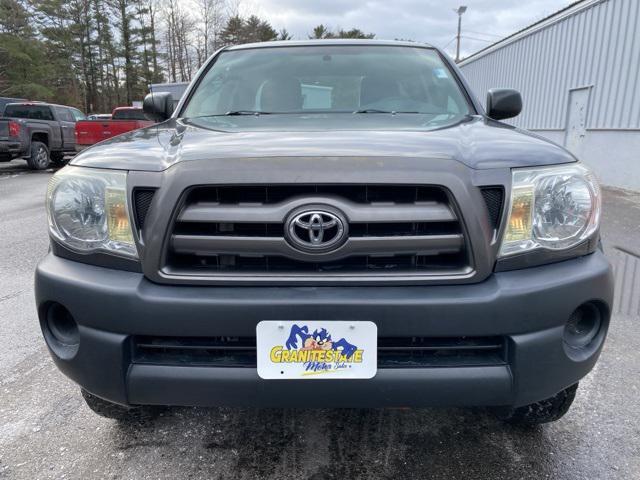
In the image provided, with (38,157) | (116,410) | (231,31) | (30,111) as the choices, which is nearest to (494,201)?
(116,410)

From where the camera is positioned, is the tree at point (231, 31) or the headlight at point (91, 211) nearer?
the headlight at point (91, 211)

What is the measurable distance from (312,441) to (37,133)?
13908mm

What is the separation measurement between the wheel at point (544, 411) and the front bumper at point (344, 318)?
1.31 ft

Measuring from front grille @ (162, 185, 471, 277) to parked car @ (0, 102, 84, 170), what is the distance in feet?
41.6

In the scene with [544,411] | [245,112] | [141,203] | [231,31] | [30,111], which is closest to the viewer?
[141,203]

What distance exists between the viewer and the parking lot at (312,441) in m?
1.83

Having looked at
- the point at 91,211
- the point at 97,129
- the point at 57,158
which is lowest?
the point at 57,158

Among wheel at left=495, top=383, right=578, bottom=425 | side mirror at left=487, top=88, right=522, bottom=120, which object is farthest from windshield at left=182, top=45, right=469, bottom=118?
wheel at left=495, top=383, right=578, bottom=425

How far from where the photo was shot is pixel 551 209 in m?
1.54

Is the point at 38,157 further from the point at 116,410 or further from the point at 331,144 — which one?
the point at 331,144

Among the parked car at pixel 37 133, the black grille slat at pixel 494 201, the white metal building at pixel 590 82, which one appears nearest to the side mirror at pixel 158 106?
the black grille slat at pixel 494 201

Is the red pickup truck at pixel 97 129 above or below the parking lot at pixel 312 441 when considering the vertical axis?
above

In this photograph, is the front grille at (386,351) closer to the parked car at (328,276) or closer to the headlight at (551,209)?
the parked car at (328,276)

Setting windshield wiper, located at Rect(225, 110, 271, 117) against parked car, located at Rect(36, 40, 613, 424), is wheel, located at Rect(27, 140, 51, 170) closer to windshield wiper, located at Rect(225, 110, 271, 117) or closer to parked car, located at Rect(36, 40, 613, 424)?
windshield wiper, located at Rect(225, 110, 271, 117)
